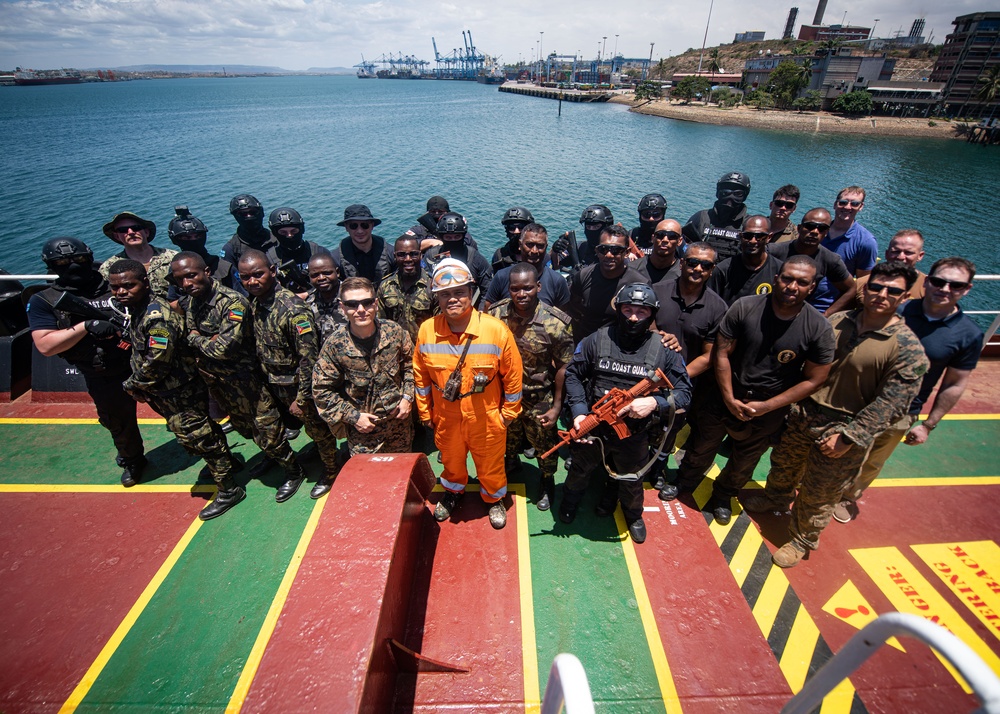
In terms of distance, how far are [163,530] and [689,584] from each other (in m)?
4.84

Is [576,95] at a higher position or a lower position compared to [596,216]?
higher

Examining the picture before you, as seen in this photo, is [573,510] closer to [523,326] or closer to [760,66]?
[523,326]

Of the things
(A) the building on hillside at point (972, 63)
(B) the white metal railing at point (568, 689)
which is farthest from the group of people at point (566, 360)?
(A) the building on hillside at point (972, 63)

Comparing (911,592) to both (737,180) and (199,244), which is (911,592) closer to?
(737,180)

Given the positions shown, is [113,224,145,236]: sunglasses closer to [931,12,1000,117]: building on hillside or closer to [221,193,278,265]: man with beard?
[221,193,278,265]: man with beard

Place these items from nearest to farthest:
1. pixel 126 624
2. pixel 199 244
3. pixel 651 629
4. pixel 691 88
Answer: pixel 651 629 → pixel 126 624 → pixel 199 244 → pixel 691 88

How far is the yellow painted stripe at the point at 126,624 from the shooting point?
3027 mm

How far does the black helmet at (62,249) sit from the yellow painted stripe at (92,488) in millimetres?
2371

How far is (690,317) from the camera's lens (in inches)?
154

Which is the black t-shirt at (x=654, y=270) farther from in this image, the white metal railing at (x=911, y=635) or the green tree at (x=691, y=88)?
the green tree at (x=691, y=88)

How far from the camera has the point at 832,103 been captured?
59.5m

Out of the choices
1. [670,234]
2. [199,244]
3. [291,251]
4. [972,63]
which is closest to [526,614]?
[670,234]

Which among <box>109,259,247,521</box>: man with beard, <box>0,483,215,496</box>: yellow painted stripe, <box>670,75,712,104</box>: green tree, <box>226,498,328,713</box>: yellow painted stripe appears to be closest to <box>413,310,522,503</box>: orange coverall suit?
<box>226,498,328,713</box>: yellow painted stripe

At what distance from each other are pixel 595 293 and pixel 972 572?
13.1 feet
